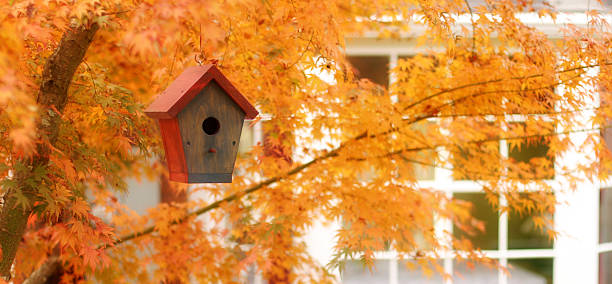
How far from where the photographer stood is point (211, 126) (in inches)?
80.7

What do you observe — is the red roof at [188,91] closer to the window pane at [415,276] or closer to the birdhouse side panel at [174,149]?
the birdhouse side panel at [174,149]

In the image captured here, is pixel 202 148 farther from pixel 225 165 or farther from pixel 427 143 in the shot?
pixel 427 143

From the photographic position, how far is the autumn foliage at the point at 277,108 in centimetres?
208

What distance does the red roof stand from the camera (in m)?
1.88

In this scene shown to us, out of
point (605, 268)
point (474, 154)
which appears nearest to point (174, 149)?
point (474, 154)

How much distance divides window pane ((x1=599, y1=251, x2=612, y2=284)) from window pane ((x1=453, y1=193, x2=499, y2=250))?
1036 millimetres

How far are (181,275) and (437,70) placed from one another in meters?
2.15

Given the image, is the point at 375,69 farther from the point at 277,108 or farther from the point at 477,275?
the point at 477,275

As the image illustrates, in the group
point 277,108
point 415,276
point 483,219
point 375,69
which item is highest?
point 375,69

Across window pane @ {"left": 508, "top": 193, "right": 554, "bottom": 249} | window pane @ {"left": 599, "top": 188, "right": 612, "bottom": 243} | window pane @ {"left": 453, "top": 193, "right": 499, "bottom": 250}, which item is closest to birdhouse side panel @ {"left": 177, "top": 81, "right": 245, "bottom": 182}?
window pane @ {"left": 453, "top": 193, "right": 499, "bottom": 250}

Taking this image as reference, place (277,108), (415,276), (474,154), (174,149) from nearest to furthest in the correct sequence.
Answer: (174,149), (277,108), (474,154), (415,276)

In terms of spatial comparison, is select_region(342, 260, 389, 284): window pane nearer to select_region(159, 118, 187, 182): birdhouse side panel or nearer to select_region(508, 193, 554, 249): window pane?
select_region(508, 193, 554, 249): window pane

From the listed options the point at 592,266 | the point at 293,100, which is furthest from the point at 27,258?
the point at 592,266

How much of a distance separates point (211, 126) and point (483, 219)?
4477 mm
